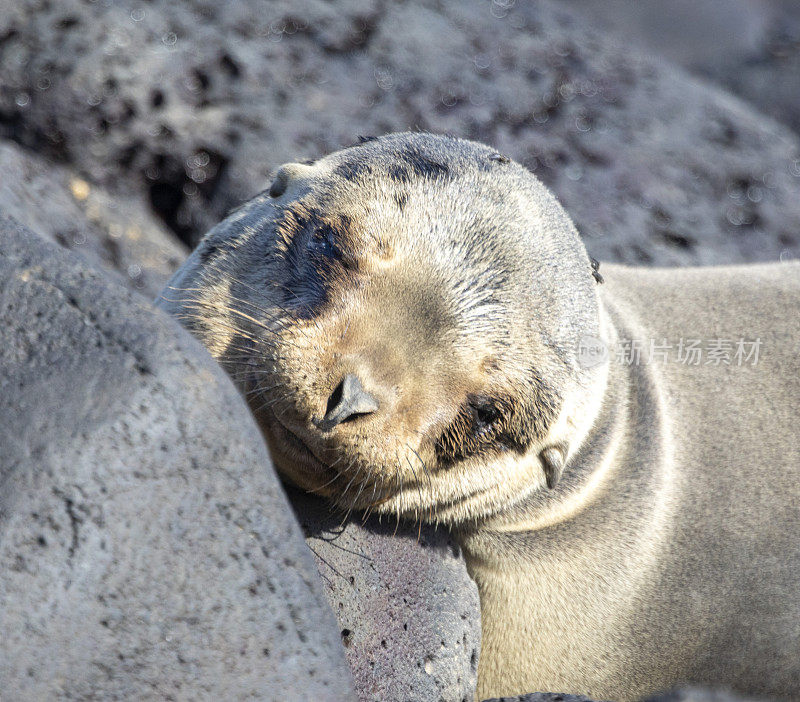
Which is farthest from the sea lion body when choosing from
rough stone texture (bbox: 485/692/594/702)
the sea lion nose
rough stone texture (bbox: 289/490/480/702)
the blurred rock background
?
rough stone texture (bbox: 485/692/594/702)

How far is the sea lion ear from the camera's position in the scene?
9.52 feet

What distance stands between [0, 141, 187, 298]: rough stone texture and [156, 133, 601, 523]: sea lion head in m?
2.19

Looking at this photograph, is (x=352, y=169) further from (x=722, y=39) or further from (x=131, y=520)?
(x=722, y=39)

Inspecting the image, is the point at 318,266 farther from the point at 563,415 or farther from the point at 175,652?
the point at 175,652

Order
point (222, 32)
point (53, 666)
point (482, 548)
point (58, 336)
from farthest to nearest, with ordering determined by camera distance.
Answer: point (222, 32) < point (482, 548) < point (58, 336) < point (53, 666)

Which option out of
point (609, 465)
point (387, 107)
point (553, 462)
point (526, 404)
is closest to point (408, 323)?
point (526, 404)

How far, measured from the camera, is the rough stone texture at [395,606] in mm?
2775

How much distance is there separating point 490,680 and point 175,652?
1.84 m

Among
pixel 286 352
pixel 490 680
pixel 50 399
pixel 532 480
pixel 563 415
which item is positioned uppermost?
pixel 50 399

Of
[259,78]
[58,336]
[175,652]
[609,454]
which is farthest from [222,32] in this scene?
[175,652]

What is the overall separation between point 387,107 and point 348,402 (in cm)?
411

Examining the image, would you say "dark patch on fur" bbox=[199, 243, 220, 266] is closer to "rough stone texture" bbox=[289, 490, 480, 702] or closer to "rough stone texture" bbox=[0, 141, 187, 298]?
"rough stone texture" bbox=[289, 490, 480, 702]

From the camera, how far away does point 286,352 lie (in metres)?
2.39

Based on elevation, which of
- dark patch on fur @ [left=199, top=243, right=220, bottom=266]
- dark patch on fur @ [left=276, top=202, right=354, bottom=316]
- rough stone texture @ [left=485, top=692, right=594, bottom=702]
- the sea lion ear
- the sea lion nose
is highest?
dark patch on fur @ [left=276, top=202, right=354, bottom=316]
